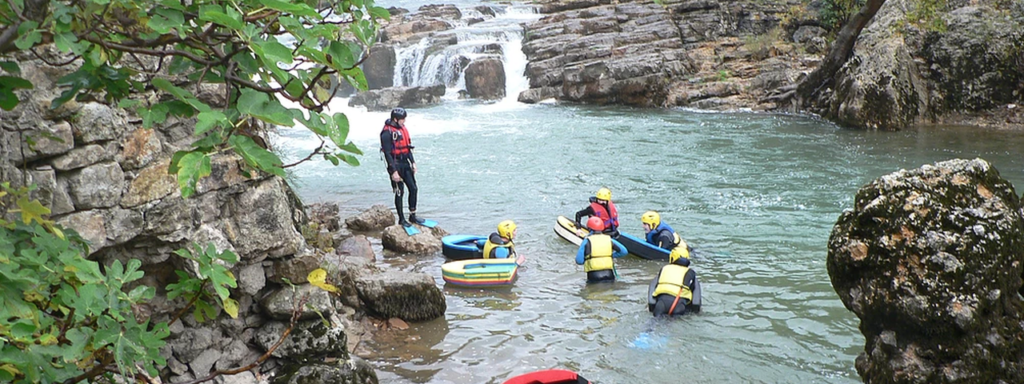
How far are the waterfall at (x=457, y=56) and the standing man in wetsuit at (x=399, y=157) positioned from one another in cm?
1546

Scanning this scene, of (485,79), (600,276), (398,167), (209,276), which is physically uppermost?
(485,79)

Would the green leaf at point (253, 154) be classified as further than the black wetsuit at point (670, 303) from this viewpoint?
No

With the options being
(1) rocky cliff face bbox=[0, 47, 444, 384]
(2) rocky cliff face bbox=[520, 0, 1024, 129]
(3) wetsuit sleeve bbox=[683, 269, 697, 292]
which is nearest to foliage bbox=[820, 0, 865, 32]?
(2) rocky cliff face bbox=[520, 0, 1024, 129]

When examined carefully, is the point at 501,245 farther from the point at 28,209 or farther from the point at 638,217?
the point at 28,209

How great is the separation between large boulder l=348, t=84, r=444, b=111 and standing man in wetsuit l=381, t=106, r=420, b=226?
13.9m

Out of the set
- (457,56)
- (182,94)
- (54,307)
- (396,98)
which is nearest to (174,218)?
(54,307)

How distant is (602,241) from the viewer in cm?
817

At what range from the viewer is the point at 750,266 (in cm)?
872

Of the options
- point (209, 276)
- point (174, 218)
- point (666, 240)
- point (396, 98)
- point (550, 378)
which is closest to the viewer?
point (209, 276)

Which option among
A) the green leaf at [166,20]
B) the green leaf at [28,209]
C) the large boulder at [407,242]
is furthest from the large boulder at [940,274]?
the large boulder at [407,242]

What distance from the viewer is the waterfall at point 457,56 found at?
1059 inches

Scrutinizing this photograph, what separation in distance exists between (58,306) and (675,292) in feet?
18.3

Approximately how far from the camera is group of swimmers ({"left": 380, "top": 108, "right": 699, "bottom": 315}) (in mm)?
7168

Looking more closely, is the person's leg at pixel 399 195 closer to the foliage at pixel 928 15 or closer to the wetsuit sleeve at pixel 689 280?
the wetsuit sleeve at pixel 689 280
